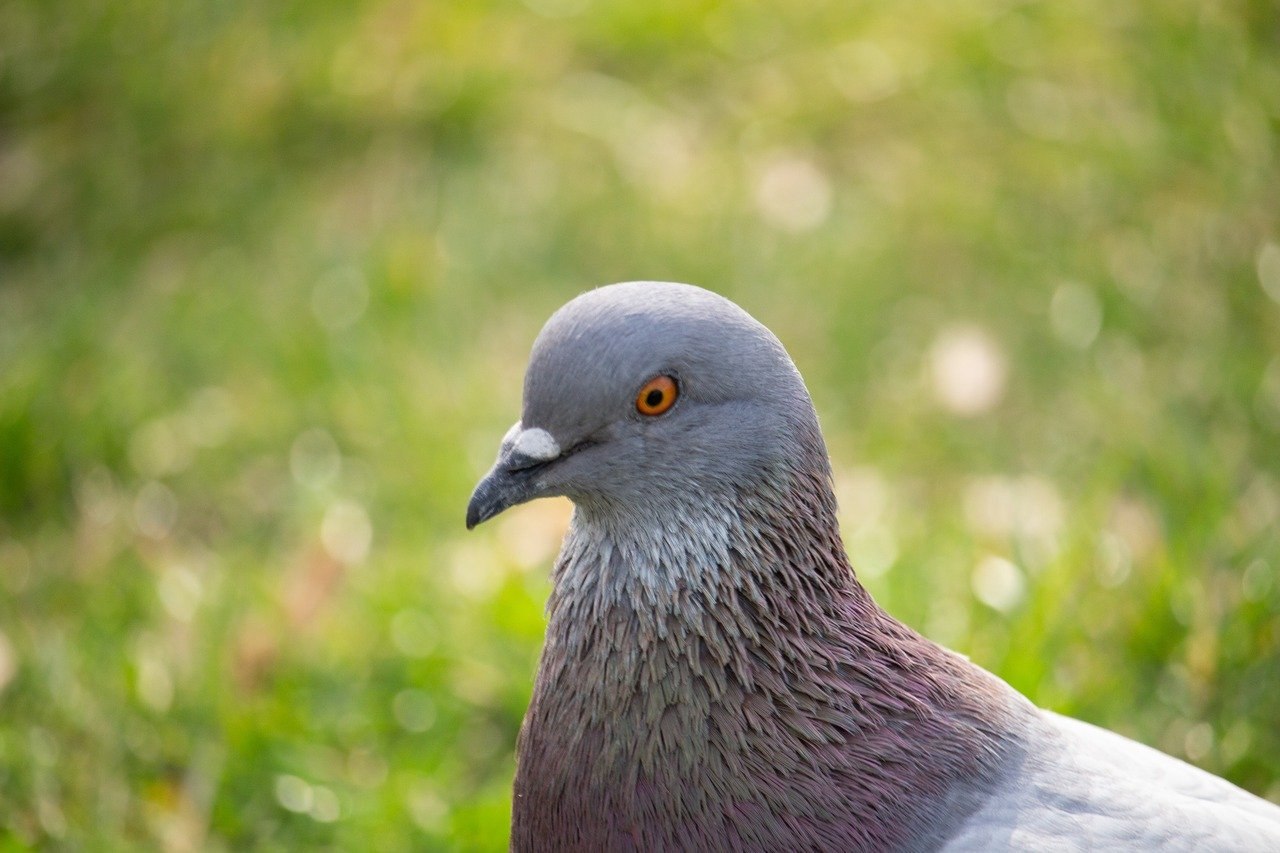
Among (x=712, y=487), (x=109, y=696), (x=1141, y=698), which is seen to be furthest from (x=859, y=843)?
(x=109, y=696)

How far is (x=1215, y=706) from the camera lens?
3.60m

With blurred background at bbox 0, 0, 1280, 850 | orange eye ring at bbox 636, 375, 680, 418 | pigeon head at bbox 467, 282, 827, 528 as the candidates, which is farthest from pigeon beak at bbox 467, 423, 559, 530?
blurred background at bbox 0, 0, 1280, 850

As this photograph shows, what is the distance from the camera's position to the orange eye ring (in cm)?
238

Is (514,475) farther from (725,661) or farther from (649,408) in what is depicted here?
(725,661)

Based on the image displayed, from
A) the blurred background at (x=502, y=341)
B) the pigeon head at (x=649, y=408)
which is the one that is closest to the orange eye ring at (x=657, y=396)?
the pigeon head at (x=649, y=408)

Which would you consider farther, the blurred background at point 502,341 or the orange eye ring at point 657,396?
the blurred background at point 502,341

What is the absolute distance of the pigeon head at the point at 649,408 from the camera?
7.71 feet

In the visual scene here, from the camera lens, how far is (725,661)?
2.43 meters

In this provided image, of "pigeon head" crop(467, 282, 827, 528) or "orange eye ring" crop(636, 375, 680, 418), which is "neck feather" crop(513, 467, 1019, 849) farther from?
"orange eye ring" crop(636, 375, 680, 418)

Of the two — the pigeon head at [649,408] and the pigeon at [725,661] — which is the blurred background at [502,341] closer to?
the pigeon at [725,661]

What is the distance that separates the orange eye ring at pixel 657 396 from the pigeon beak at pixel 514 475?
0.18 metres

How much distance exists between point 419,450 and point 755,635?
2.43 meters

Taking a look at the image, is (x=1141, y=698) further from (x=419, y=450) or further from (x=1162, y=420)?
(x=419, y=450)

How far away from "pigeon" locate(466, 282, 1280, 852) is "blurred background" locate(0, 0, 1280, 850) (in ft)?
3.35
